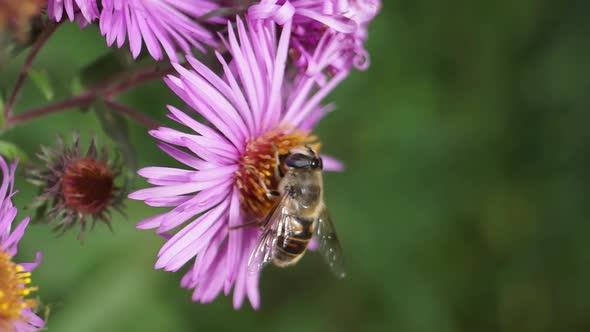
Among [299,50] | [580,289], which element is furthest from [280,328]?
[299,50]

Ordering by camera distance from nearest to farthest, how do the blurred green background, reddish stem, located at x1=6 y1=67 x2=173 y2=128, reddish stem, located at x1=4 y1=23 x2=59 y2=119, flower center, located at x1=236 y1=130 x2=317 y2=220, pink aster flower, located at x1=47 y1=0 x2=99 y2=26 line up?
pink aster flower, located at x1=47 y1=0 x2=99 y2=26, reddish stem, located at x1=4 y1=23 x2=59 y2=119, flower center, located at x1=236 y1=130 x2=317 y2=220, reddish stem, located at x1=6 y1=67 x2=173 y2=128, the blurred green background

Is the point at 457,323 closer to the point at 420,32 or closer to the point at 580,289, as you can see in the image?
the point at 580,289

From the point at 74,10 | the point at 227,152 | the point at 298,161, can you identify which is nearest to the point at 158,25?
the point at 74,10

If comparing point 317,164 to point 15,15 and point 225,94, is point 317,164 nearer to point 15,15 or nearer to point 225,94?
point 225,94

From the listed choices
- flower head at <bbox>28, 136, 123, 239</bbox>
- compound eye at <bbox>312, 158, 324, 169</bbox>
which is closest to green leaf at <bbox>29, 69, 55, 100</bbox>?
flower head at <bbox>28, 136, 123, 239</bbox>

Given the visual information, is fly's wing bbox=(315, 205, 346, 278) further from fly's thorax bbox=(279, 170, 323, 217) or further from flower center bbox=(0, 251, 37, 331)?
flower center bbox=(0, 251, 37, 331)

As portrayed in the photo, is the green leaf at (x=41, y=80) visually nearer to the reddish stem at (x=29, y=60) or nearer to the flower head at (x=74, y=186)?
the reddish stem at (x=29, y=60)
